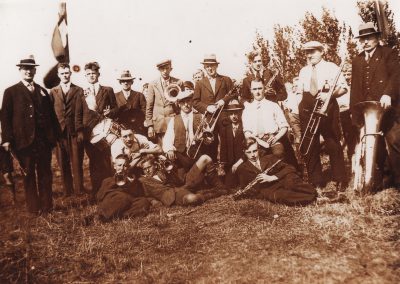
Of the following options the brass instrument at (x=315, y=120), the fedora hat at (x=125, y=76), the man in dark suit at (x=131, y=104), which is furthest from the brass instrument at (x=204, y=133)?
the fedora hat at (x=125, y=76)

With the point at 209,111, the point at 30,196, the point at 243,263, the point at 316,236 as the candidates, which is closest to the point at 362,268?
the point at 316,236

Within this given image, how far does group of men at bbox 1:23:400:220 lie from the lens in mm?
Result: 6109

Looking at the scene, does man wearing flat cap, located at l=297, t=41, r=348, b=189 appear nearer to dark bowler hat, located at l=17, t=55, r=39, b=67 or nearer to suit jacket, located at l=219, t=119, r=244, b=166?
suit jacket, located at l=219, t=119, r=244, b=166

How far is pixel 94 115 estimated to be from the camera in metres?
7.35

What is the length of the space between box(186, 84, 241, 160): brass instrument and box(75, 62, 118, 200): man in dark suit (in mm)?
1557

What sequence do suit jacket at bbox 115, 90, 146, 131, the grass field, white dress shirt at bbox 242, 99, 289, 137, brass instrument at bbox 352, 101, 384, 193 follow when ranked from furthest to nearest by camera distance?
suit jacket at bbox 115, 90, 146, 131 → white dress shirt at bbox 242, 99, 289, 137 → brass instrument at bbox 352, 101, 384, 193 → the grass field

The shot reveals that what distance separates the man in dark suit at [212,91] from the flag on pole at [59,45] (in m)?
2.65

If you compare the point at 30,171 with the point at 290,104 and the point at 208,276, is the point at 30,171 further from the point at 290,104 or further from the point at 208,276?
the point at 290,104

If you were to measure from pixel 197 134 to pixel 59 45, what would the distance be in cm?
323

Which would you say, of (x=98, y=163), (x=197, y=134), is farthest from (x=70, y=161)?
(x=197, y=134)

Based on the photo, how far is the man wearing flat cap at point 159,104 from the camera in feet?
26.0

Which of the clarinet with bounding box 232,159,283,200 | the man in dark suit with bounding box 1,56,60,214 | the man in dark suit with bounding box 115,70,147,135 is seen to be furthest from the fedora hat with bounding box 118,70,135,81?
the clarinet with bounding box 232,159,283,200

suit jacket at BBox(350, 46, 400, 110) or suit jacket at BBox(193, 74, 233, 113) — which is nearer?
suit jacket at BBox(350, 46, 400, 110)

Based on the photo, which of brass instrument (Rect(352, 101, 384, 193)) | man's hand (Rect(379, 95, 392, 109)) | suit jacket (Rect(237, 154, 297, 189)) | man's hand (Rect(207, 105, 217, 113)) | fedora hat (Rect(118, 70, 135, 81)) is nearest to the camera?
man's hand (Rect(379, 95, 392, 109))
